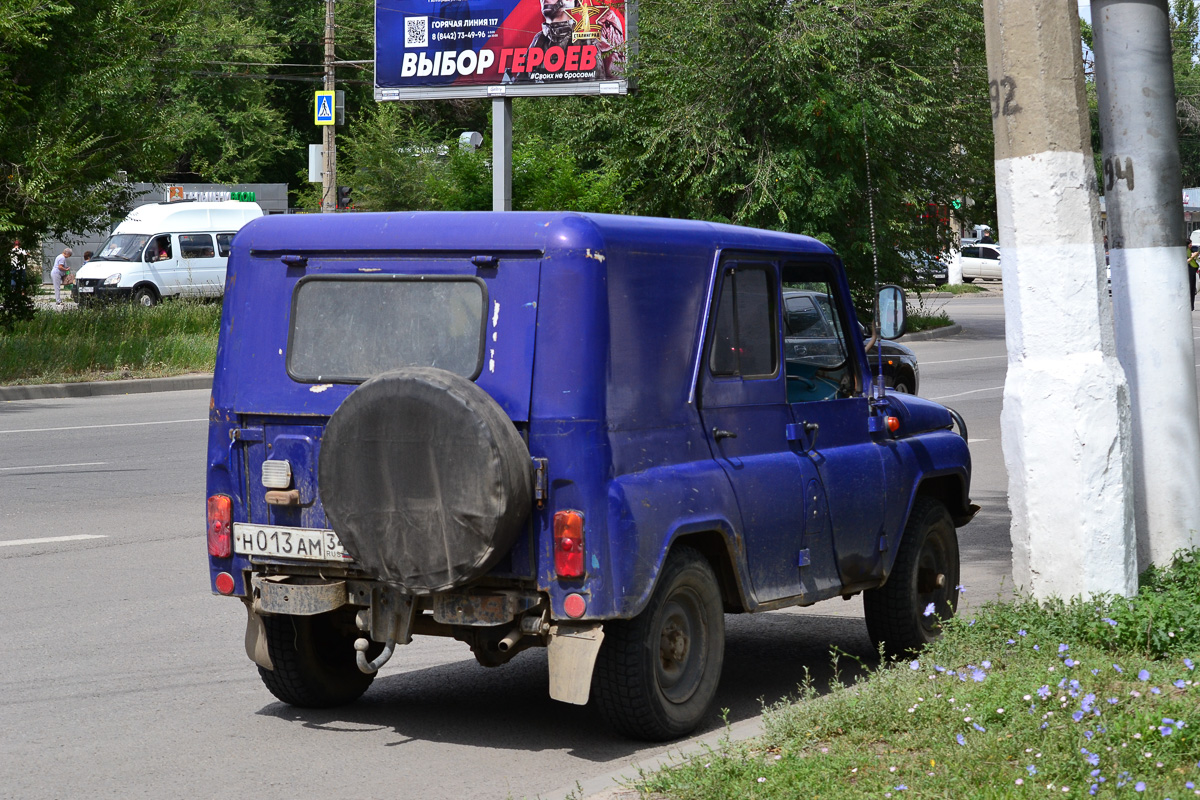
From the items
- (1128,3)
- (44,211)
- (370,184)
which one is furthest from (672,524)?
(370,184)

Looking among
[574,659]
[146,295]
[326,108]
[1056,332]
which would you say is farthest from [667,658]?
[146,295]

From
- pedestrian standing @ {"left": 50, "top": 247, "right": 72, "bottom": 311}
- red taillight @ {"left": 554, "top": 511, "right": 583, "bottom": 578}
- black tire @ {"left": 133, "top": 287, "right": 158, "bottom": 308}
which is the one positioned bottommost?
red taillight @ {"left": 554, "top": 511, "right": 583, "bottom": 578}

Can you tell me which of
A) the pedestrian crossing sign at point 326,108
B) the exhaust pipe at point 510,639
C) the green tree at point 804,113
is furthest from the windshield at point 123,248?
the exhaust pipe at point 510,639

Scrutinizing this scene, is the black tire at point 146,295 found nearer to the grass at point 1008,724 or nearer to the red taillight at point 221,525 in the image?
the red taillight at point 221,525

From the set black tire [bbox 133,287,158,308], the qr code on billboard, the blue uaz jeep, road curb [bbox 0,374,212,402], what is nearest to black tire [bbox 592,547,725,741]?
the blue uaz jeep

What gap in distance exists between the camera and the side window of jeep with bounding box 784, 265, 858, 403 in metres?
6.52

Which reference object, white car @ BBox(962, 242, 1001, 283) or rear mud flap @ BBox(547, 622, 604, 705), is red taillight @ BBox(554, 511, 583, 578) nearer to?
rear mud flap @ BBox(547, 622, 604, 705)

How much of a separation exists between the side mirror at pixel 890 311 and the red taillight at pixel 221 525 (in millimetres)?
3035

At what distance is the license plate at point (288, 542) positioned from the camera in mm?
5695

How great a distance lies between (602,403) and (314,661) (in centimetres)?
184

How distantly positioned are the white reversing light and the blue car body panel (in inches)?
1.4

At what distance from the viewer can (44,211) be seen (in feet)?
70.5

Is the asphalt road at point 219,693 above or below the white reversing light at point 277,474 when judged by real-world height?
below

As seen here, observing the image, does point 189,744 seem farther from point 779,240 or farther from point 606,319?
point 779,240
